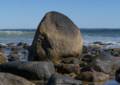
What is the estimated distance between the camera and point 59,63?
19.0 meters

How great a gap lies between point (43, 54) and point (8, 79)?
22.2 feet

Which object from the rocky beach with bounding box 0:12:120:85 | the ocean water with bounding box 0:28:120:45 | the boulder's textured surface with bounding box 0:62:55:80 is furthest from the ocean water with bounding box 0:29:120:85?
the boulder's textured surface with bounding box 0:62:55:80

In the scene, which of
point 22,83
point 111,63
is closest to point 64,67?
point 111,63

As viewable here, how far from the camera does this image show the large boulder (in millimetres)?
19766

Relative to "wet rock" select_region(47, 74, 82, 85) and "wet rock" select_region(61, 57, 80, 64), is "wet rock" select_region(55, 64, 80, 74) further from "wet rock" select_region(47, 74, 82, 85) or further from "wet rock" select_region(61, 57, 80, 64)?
"wet rock" select_region(47, 74, 82, 85)

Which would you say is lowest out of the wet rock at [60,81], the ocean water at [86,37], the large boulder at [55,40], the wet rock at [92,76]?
the ocean water at [86,37]

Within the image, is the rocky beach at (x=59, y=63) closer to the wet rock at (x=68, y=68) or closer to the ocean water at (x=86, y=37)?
the wet rock at (x=68, y=68)

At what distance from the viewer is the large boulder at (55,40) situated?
19.8 metres

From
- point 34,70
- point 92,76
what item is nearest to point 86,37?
Answer: point 92,76

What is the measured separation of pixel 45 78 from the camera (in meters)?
15.7

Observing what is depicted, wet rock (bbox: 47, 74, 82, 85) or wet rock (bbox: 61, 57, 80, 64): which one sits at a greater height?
wet rock (bbox: 47, 74, 82, 85)

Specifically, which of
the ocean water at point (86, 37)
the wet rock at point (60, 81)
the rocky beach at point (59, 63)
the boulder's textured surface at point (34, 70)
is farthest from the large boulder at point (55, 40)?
the ocean water at point (86, 37)

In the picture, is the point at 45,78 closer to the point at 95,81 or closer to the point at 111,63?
the point at 95,81

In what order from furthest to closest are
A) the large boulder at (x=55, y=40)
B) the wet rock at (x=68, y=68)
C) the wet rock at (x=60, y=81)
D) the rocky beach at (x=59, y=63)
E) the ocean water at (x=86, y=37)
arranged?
the ocean water at (x=86, y=37) < the large boulder at (x=55, y=40) < the wet rock at (x=68, y=68) < the rocky beach at (x=59, y=63) < the wet rock at (x=60, y=81)
